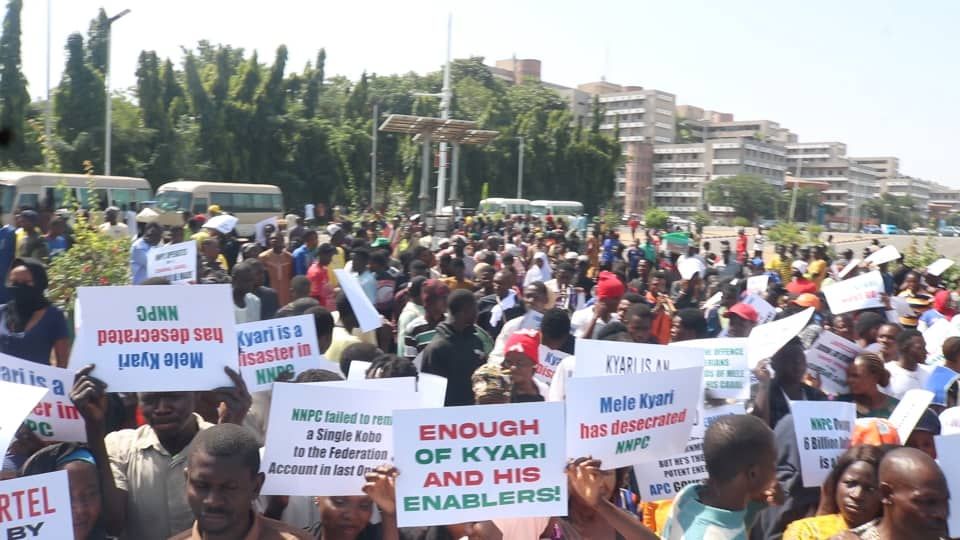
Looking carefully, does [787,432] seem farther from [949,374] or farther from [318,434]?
[949,374]

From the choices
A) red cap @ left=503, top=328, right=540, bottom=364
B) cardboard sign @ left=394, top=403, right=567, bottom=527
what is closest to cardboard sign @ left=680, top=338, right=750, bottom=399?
red cap @ left=503, top=328, right=540, bottom=364

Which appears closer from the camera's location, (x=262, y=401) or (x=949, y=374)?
(x=262, y=401)

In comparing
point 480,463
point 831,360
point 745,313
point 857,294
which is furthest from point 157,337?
point 857,294

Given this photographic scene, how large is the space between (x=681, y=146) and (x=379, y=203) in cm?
9915

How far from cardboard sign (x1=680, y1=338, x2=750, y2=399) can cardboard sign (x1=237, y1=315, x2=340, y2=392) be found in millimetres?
1971

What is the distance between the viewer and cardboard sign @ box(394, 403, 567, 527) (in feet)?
9.23

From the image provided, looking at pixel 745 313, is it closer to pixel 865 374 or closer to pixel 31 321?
pixel 865 374

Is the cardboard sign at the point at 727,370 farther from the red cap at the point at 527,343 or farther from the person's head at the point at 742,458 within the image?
the person's head at the point at 742,458

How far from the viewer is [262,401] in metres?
4.24

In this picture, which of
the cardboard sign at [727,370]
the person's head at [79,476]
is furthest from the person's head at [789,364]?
the person's head at [79,476]

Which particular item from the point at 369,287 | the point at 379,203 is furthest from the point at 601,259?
the point at 379,203

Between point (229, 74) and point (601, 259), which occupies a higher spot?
point (229, 74)

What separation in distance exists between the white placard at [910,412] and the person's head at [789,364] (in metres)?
0.74

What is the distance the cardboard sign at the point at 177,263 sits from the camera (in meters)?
6.96
